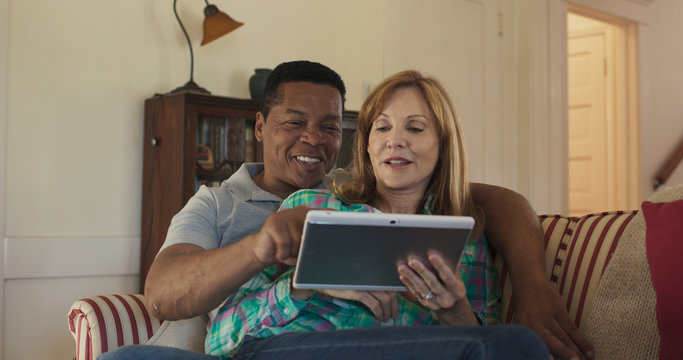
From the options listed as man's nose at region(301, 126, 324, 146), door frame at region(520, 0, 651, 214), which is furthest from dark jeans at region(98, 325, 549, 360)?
door frame at region(520, 0, 651, 214)

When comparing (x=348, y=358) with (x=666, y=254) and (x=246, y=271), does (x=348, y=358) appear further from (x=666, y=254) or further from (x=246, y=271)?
(x=666, y=254)

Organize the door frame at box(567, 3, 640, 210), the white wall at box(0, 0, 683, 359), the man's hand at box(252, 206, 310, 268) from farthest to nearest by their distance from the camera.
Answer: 1. the door frame at box(567, 3, 640, 210)
2. the white wall at box(0, 0, 683, 359)
3. the man's hand at box(252, 206, 310, 268)

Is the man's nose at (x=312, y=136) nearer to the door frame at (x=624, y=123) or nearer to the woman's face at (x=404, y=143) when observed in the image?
the woman's face at (x=404, y=143)

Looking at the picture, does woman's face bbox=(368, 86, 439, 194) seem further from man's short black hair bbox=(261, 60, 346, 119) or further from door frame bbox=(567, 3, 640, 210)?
door frame bbox=(567, 3, 640, 210)

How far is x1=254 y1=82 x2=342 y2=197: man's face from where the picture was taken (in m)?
2.01

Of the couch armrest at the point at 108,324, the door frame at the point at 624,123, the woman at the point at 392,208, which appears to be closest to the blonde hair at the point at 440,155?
the woman at the point at 392,208

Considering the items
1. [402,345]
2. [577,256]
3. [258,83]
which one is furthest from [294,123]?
[258,83]

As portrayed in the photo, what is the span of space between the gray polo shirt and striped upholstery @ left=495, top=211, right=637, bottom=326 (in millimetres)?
647

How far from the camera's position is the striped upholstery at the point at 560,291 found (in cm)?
167

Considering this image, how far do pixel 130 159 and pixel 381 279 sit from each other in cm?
212

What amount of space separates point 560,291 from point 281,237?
81 cm

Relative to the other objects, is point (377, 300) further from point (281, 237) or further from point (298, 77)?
point (298, 77)

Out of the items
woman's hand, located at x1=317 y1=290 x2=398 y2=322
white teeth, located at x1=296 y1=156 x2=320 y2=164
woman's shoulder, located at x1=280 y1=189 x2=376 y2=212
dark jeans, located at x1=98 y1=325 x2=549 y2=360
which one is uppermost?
white teeth, located at x1=296 y1=156 x2=320 y2=164

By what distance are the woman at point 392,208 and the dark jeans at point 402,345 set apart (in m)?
0.05
